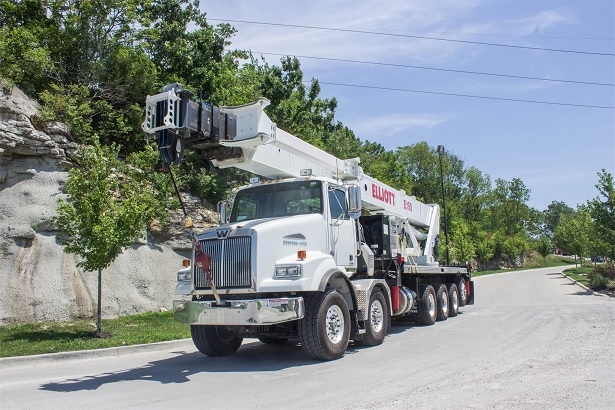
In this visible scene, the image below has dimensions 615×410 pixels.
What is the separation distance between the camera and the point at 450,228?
5272 centimetres

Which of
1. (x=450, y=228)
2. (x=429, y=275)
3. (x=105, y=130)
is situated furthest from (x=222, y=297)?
(x=450, y=228)

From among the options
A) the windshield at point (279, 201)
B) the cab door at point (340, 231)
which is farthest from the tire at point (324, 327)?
the windshield at point (279, 201)

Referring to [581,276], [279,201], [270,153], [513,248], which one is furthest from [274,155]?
[513,248]

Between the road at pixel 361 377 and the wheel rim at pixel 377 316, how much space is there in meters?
0.45

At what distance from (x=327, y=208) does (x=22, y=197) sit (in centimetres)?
1131

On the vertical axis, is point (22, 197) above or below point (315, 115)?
below

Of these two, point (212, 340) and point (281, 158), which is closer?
point (212, 340)

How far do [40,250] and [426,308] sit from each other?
11.5 meters

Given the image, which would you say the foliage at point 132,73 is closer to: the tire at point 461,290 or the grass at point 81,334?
the grass at point 81,334

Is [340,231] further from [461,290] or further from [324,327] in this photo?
[461,290]

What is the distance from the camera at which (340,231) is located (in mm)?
9914

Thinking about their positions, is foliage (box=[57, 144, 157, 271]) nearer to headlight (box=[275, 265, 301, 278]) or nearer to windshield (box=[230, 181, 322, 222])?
windshield (box=[230, 181, 322, 222])

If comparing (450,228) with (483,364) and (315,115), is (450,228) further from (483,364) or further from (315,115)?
(483,364)

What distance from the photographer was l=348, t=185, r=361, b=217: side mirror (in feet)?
32.5
